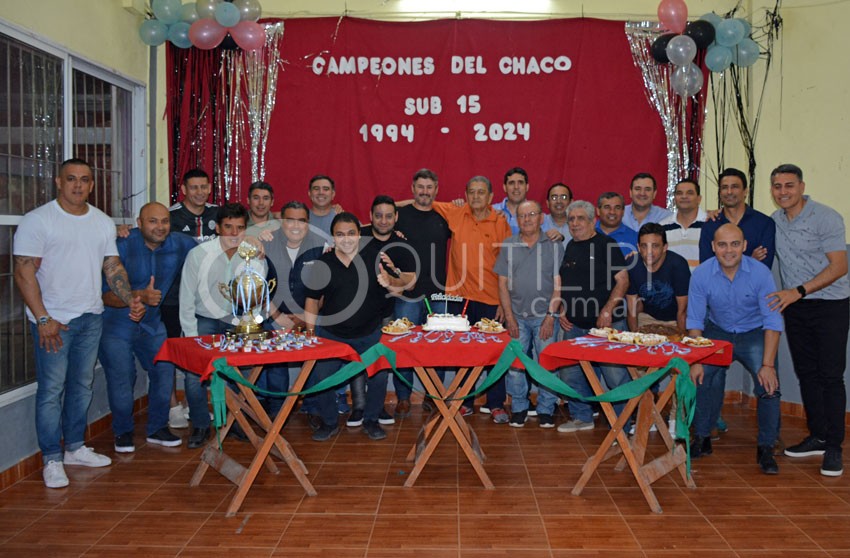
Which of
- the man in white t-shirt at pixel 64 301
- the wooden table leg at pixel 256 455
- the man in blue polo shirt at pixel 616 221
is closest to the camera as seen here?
the wooden table leg at pixel 256 455

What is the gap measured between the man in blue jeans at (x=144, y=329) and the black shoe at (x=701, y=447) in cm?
330

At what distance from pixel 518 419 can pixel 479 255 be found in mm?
1214

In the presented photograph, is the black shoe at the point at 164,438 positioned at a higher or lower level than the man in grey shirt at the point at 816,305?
lower

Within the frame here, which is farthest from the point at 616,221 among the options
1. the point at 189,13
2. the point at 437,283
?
the point at 189,13

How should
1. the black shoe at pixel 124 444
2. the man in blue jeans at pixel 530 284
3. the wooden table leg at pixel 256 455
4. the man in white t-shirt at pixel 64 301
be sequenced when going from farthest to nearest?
the man in blue jeans at pixel 530 284
the black shoe at pixel 124 444
the man in white t-shirt at pixel 64 301
the wooden table leg at pixel 256 455

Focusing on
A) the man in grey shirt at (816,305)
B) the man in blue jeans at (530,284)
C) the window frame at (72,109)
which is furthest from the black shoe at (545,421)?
the window frame at (72,109)

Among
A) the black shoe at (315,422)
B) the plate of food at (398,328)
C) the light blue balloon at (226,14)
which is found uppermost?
the light blue balloon at (226,14)

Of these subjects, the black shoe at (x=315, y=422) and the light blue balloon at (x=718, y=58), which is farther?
the light blue balloon at (x=718, y=58)

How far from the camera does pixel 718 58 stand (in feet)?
18.3

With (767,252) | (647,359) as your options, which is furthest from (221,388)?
(767,252)

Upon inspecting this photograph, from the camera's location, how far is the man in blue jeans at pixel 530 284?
16.7 feet

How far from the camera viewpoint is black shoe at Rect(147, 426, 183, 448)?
15.8 ft

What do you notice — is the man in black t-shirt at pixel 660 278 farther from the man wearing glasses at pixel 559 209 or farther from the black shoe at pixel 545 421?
the black shoe at pixel 545 421

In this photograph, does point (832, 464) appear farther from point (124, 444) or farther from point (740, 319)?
point (124, 444)
